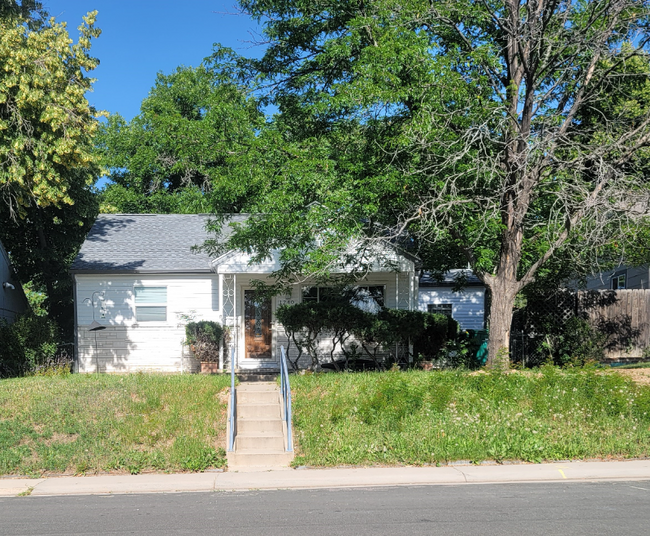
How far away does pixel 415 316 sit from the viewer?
14.9 m

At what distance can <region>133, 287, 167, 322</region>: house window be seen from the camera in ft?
57.5

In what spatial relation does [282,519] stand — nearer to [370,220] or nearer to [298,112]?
[370,220]

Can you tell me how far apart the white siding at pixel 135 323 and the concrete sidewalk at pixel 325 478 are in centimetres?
864

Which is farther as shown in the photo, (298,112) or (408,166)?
(298,112)

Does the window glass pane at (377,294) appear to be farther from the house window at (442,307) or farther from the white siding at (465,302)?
the house window at (442,307)

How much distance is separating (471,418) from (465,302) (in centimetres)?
1587

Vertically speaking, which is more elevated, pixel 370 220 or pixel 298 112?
pixel 298 112

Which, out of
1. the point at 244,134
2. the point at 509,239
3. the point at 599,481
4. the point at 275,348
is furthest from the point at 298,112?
the point at 599,481

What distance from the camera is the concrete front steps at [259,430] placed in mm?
9305

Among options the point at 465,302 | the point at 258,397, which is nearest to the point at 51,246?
the point at 258,397

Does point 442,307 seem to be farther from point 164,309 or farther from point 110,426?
point 110,426

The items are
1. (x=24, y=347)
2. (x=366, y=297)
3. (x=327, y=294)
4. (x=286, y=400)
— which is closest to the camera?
(x=286, y=400)

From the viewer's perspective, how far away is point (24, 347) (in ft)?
48.8

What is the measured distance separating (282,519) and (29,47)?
11.5 metres
